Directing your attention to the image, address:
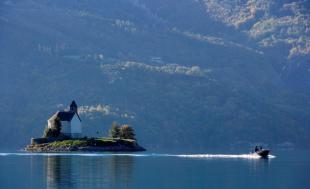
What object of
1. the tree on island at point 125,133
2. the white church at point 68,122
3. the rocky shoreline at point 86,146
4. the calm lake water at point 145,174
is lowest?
the calm lake water at point 145,174

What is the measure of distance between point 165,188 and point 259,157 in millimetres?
62136

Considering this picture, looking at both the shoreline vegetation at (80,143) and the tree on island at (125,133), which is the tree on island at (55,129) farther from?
the tree on island at (125,133)

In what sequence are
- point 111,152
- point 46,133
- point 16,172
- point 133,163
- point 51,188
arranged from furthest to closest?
point 46,133 < point 111,152 < point 133,163 < point 16,172 < point 51,188

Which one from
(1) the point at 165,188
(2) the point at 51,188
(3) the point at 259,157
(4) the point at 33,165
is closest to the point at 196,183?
(1) the point at 165,188

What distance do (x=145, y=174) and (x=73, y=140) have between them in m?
62.9

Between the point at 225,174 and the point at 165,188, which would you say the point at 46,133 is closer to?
the point at 225,174

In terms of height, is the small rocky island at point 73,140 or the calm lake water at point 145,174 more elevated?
the small rocky island at point 73,140

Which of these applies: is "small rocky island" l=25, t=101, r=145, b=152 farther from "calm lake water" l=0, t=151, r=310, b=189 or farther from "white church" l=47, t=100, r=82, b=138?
"calm lake water" l=0, t=151, r=310, b=189

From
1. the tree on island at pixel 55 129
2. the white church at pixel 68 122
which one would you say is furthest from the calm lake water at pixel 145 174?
the white church at pixel 68 122

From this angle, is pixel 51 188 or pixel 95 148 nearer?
pixel 51 188

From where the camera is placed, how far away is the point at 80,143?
166 meters

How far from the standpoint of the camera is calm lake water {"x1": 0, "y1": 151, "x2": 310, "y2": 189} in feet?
313

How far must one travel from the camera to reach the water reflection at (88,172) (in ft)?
310

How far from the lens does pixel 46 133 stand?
174 metres
